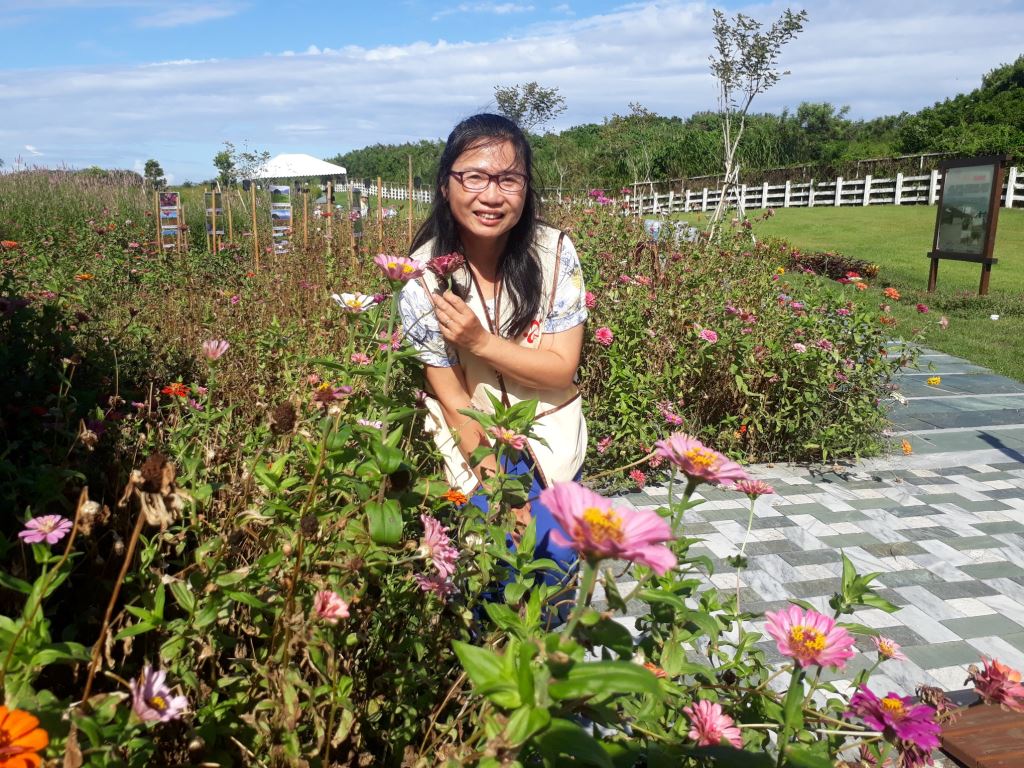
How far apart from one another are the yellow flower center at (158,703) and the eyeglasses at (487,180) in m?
1.44

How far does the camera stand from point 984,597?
2.74 m

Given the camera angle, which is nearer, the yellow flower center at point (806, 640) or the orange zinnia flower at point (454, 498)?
the yellow flower center at point (806, 640)

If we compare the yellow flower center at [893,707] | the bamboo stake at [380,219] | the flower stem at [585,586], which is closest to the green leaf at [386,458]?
the flower stem at [585,586]

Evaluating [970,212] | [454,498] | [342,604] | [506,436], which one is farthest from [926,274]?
[342,604]

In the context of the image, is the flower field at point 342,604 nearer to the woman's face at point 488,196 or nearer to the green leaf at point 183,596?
the green leaf at point 183,596

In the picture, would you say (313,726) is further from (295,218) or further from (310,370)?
(295,218)

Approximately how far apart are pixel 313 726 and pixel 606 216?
15.4 feet

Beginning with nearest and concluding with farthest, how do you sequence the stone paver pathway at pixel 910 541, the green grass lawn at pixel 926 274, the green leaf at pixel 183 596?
the green leaf at pixel 183 596 → the stone paver pathway at pixel 910 541 → the green grass lawn at pixel 926 274

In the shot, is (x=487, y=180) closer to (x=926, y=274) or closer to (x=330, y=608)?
(x=330, y=608)

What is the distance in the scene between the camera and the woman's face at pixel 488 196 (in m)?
2.03

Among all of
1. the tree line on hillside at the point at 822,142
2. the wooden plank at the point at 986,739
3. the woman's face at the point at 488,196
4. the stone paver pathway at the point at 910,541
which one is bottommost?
the stone paver pathway at the point at 910,541

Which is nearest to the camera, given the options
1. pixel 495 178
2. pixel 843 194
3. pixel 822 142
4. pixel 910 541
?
pixel 495 178

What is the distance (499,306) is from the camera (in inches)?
85.1

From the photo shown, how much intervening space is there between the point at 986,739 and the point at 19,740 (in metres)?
1.95
